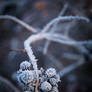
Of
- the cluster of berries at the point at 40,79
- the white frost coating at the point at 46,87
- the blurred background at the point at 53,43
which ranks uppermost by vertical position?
the blurred background at the point at 53,43

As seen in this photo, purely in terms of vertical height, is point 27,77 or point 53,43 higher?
point 53,43

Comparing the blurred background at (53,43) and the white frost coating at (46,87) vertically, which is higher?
the blurred background at (53,43)

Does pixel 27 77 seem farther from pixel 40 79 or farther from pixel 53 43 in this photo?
pixel 53 43

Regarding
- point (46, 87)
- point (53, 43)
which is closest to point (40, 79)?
point (46, 87)

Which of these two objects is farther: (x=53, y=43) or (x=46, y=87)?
(x=53, y=43)

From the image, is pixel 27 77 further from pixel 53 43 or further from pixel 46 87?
pixel 53 43

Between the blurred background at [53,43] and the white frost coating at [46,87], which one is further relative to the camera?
the blurred background at [53,43]

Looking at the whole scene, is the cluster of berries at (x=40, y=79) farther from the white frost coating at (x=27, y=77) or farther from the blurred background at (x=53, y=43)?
the blurred background at (x=53, y=43)

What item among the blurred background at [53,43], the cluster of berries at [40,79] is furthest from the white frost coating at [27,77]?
the blurred background at [53,43]

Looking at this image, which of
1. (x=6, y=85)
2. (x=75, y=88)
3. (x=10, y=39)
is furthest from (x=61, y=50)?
(x=6, y=85)

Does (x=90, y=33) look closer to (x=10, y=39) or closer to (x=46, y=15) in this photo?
(x=46, y=15)
